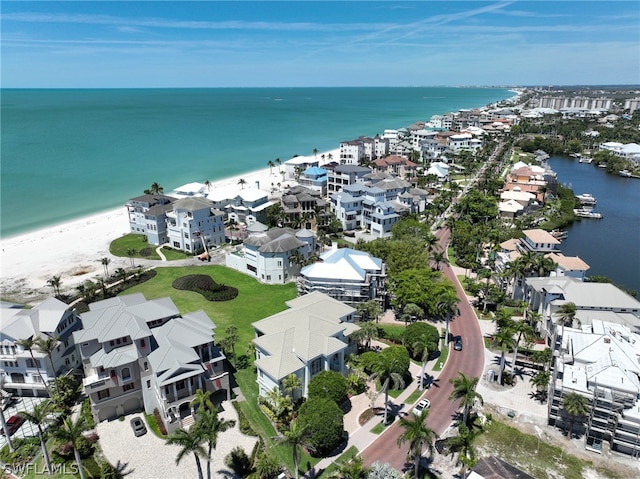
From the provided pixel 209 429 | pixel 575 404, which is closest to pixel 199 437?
pixel 209 429

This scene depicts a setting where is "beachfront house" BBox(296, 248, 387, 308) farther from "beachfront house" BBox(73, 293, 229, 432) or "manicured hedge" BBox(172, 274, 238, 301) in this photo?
"beachfront house" BBox(73, 293, 229, 432)

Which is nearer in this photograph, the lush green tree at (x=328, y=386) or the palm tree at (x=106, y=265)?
the lush green tree at (x=328, y=386)

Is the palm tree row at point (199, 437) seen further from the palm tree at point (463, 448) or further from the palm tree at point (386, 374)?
the palm tree at point (463, 448)

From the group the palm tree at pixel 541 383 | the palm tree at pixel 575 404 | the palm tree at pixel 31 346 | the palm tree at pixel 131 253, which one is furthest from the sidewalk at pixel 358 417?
the palm tree at pixel 131 253

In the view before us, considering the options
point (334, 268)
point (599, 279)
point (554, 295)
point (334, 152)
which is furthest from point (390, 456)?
point (334, 152)

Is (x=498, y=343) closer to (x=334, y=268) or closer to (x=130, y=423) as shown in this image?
(x=334, y=268)

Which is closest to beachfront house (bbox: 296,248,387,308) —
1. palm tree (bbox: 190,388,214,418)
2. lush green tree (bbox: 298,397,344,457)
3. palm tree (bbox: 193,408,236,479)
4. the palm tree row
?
lush green tree (bbox: 298,397,344,457)
